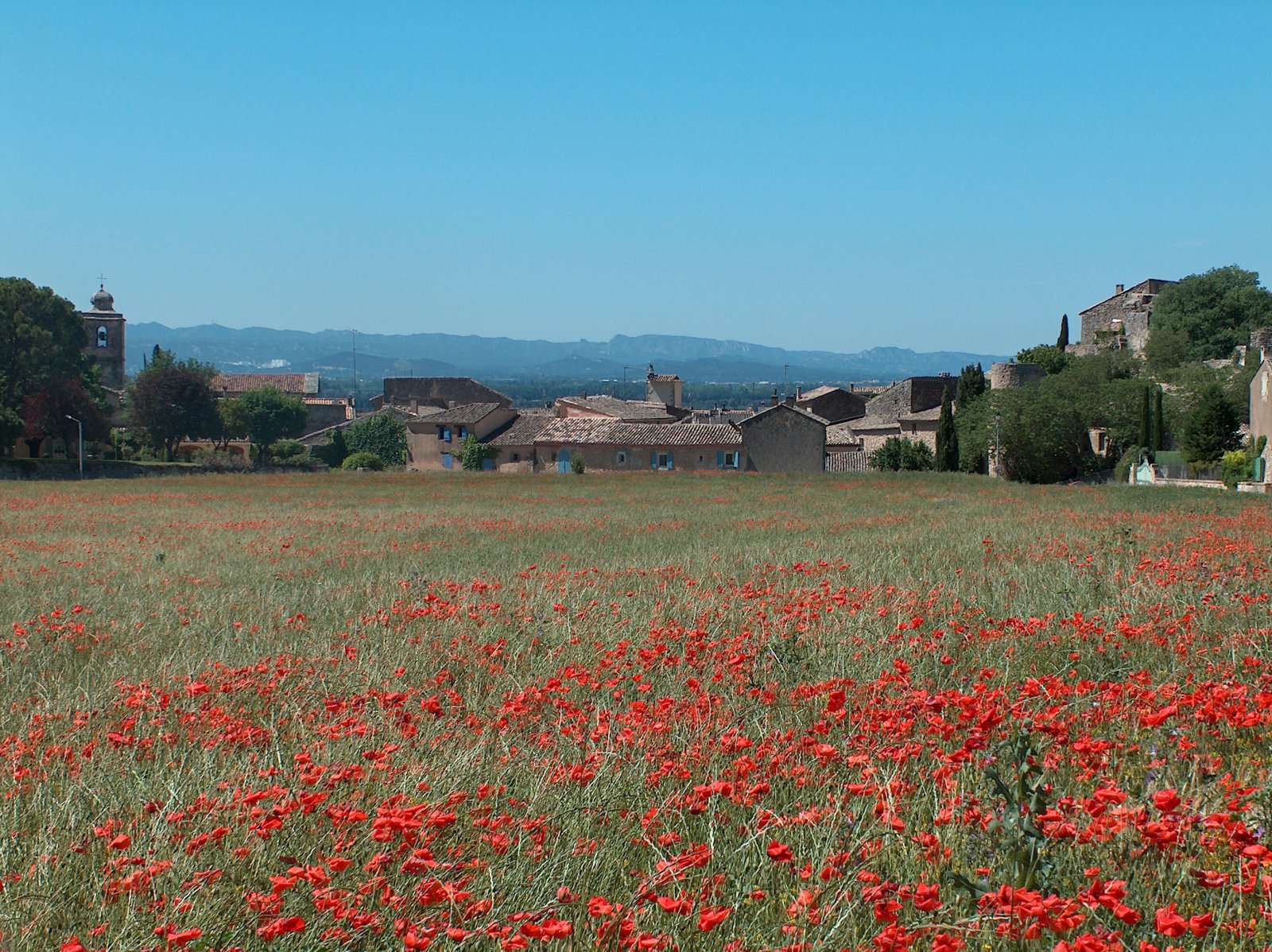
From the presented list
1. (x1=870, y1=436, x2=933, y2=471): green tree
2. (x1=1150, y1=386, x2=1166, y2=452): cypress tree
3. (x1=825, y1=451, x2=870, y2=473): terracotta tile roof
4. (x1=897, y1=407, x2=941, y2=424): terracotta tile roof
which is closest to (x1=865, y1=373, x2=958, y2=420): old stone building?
(x1=897, y1=407, x2=941, y2=424): terracotta tile roof

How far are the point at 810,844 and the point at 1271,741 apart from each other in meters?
2.71

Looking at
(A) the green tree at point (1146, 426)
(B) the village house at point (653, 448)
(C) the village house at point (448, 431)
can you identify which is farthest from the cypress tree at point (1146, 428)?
(C) the village house at point (448, 431)

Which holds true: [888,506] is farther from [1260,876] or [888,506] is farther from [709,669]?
[1260,876]

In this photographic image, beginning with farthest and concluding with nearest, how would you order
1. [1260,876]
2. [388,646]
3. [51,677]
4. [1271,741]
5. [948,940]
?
[388,646] < [51,677] < [1271,741] < [1260,876] < [948,940]

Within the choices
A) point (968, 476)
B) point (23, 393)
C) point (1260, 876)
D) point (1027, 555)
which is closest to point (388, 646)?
point (1260, 876)

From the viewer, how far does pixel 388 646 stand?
326 inches

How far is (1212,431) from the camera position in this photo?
5216 centimetres

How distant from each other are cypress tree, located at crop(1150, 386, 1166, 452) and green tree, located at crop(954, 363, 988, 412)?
20.2 metres

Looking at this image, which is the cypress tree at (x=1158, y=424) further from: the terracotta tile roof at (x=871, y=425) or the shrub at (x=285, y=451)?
the shrub at (x=285, y=451)

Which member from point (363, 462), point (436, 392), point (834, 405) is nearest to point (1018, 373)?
point (834, 405)

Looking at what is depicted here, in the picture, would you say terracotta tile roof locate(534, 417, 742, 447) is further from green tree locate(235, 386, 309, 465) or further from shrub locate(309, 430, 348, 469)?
green tree locate(235, 386, 309, 465)

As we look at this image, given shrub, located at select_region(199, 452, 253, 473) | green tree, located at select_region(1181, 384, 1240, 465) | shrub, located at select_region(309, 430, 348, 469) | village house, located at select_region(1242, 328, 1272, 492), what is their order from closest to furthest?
village house, located at select_region(1242, 328, 1272, 492) → green tree, located at select_region(1181, 384, 1240, 465) → shrub, located at select_region(199, 452, 253, 473) → shrub, located at select_region(309, 430, 348, 469)

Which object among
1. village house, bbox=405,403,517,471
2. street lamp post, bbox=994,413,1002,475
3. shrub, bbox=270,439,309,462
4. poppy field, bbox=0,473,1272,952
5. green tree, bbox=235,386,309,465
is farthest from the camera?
green tree, bbox=235,386,309,465

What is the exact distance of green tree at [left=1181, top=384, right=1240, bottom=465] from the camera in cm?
5169
